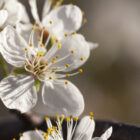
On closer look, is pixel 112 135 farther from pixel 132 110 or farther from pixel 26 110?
pixel 132 110

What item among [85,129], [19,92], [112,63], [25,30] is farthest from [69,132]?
[112,63]

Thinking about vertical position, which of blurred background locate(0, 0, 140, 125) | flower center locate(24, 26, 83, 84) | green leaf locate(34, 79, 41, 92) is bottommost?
blurred background locate(0, 0, 140, 125)

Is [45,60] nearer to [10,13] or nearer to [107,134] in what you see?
[10,13]

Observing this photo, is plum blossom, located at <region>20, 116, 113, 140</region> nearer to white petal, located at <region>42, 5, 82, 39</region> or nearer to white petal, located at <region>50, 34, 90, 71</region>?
white petal, located at <region>50, 34, 90, 71</region>

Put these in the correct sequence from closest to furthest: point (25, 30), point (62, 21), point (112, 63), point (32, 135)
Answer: point (32, 135) → point (25, 30) → point (62, 21) → point (112, 63)

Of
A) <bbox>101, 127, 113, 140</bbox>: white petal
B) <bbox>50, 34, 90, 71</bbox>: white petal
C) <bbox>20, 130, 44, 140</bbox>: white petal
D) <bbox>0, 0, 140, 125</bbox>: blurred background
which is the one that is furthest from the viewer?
<bbox>0, 0, 140, 125</bbox>: blurred background

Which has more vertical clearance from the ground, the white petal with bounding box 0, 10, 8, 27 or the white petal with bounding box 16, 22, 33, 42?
the white petal with bounding box 0, 10, 8, 27

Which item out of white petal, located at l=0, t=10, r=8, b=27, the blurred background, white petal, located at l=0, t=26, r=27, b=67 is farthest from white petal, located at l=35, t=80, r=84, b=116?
the blurred background

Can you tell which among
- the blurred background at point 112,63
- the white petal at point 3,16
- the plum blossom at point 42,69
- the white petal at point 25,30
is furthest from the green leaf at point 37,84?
the blurred background at point 112,63
